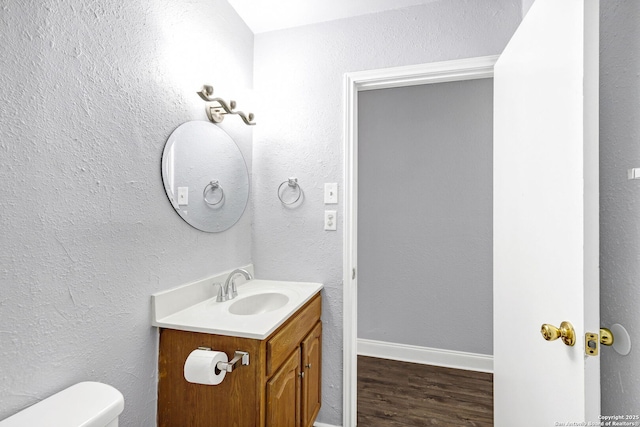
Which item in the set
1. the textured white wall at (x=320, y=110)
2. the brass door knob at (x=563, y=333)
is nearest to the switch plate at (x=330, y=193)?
the textured white wall at (x=320, y=110)

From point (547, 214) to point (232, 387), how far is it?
4.02 feet

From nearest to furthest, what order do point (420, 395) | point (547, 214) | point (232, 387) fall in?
point (547, 214), point (232, 387), point (420, 395)

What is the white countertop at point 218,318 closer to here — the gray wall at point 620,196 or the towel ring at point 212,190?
the towel ring at point 212,190

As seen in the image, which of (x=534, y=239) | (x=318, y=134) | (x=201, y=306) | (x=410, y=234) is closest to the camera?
(x=534, y=239)

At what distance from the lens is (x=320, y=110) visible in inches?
70.7

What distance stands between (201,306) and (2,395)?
0.68 metres

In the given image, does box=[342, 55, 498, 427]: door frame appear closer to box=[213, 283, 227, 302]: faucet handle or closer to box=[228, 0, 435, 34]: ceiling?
box=[228, 0, 435, 34]: ceiling

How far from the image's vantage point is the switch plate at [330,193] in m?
1.76

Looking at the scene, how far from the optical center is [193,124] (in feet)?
4.65

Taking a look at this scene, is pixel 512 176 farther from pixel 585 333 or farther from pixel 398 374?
pixel 398 374

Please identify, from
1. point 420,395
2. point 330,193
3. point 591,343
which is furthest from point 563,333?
point 420,395

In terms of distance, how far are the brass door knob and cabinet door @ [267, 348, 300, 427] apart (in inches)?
36.4

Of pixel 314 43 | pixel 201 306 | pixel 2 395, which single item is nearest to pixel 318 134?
pixel 314 43

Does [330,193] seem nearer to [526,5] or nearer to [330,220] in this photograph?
[330,220]
